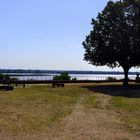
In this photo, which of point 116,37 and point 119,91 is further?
point 116,37

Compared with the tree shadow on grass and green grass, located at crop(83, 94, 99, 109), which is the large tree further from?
green grass, located at crop(83, 94, 99, 109)

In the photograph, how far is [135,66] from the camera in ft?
186

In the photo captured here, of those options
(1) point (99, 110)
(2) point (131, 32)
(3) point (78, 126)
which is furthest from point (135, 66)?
(3) point (78, 126)

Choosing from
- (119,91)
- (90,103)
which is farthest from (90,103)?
(119,91)

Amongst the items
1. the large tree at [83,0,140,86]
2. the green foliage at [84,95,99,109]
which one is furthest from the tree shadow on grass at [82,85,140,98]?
the large tree at [83,0,140,86]

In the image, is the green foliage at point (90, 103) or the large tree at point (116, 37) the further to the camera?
the large tree at point (116, 37)

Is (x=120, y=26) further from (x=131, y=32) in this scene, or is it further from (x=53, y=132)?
(x=53, y=132)

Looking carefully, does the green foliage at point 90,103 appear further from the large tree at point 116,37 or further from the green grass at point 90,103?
the large tree at point 116,37

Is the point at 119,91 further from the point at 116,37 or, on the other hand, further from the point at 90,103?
the point at 90,103

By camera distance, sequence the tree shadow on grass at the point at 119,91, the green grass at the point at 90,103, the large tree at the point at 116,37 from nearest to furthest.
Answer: the green grass at the point at 90,103
the tree shadow on grass at the point at 119,91
the large tree at the point at 116,37

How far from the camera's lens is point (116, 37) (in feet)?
172

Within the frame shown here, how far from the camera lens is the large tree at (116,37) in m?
52.2

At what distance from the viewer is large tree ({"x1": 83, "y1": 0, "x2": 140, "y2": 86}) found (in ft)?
171

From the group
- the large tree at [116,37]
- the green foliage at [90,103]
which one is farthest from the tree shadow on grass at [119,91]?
the large tree at [116,37]
